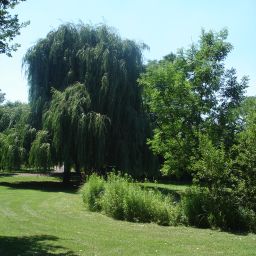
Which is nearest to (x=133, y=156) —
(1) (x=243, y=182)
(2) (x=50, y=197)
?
(2) (x=50, y=197)

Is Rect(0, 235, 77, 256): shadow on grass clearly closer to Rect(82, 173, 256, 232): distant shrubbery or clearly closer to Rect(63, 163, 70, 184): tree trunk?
Rect(82, 173, 256, 232): distant shrubbery

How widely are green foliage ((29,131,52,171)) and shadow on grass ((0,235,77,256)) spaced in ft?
48.8

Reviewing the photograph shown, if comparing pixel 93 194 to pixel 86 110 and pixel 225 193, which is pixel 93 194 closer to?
pixel 225 193

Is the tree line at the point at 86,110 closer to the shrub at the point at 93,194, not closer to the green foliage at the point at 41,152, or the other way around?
the green foliage at the point at 41,152

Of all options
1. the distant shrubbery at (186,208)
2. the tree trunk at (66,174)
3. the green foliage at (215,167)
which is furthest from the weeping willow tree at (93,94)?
the green foliage at (215,167)

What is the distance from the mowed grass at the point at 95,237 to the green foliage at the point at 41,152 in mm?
9018

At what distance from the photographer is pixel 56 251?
888 centimetres

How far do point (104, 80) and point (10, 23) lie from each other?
15.9 m

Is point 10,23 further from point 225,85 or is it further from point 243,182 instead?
point 225,85

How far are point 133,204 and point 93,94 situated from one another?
1249cm

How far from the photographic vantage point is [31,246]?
934 cm

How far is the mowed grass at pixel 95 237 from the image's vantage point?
363 inches

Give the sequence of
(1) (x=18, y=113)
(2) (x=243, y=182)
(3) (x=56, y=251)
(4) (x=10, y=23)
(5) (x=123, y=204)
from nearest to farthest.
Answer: (3) (x=56, y=251), (4) (x=10, y=23), (2) (x=243, y=182), (5) (x=123, y=204), (1) (x=18, y=113)

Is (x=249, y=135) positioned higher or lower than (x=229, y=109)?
lower
